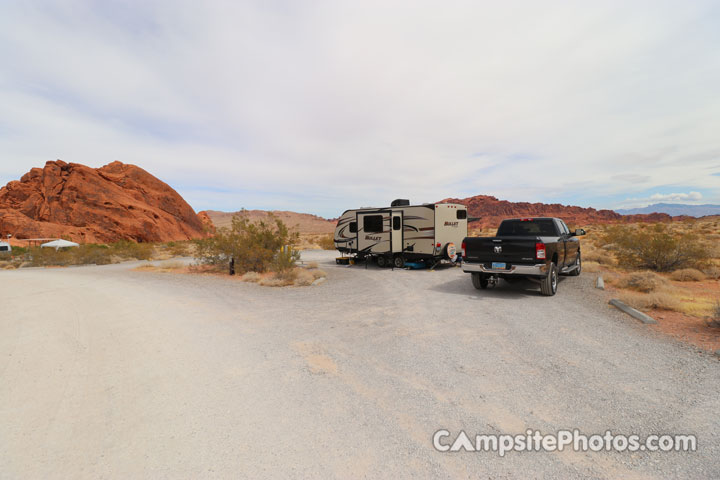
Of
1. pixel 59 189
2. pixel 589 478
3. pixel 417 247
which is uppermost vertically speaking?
pixel 59 189

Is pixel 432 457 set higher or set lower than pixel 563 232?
lower

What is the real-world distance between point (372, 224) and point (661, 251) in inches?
439

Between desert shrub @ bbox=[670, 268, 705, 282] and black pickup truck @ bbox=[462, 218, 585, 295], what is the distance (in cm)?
348

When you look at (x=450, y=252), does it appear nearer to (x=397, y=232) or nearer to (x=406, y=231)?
(x=406, y=231)

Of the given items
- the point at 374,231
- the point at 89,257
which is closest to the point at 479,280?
the point at 374,231

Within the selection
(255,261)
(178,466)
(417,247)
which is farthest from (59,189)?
(178,466)

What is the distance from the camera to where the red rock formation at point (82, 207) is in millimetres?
41531

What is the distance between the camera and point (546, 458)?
8.50 feet

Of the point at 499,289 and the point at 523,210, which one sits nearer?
the point at 499,289

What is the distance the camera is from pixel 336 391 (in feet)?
12.2

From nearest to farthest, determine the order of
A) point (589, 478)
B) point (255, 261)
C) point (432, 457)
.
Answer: point (589, 478), point (432, 457), point (255, 261)

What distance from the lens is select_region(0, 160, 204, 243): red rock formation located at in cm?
4153

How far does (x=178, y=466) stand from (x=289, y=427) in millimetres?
892

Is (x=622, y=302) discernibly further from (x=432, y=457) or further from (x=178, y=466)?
(x=178, y=466)
